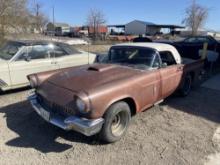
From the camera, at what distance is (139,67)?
446 centimetres

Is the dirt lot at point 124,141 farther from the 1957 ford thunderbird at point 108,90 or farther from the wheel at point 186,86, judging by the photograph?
the wheel at point 186,86

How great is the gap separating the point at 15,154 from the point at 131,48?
119 inches

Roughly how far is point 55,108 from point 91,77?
31.3 inches

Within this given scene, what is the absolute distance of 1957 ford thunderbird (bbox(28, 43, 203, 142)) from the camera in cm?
326

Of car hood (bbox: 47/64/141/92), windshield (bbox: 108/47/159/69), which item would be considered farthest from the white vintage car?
windshield (bbox: 108/47/159/69)

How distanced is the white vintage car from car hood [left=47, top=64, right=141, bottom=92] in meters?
2.13

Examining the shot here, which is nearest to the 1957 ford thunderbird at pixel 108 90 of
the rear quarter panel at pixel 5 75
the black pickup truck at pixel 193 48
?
the rear quarter panel at pixel 5 75

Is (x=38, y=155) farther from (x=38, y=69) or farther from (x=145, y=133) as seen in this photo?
(x=38, y=69)

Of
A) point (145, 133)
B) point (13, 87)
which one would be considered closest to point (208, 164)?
point (145, 133)

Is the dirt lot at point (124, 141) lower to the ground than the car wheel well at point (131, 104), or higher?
lower

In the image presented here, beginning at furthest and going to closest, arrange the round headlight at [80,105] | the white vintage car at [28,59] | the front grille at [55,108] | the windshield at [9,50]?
the windshield at [9,50] < the white vintage car at [28,59] < the front grille at [55,108] < the round headlight at [80,105]

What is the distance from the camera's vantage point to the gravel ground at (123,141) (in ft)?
10.9

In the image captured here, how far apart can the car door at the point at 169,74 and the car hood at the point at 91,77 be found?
2.46 feet

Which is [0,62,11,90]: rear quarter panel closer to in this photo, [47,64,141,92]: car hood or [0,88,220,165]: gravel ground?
[0,88,220,165]: gravel ground
